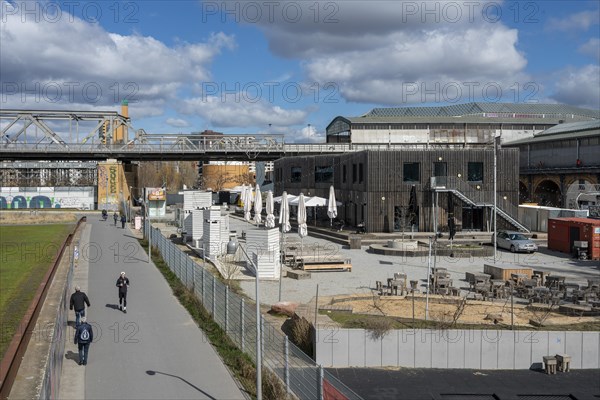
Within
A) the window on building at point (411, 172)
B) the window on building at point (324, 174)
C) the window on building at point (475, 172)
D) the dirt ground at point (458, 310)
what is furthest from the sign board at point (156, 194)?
the dirt ground at point (458, 310)

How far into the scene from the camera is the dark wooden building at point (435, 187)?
40500mm

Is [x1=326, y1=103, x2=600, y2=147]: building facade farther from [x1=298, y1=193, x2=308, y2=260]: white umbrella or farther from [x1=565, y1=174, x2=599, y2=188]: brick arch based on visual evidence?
[x1=298, y1=193, x2=308, y2=260]: white umbrella

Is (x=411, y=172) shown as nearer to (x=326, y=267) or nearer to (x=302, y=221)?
(x=302, y=221)

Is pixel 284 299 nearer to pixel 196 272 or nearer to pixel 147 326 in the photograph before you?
pixel 196 272

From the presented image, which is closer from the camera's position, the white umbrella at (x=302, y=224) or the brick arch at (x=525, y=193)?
the white umbrella at (x=302, y=224)

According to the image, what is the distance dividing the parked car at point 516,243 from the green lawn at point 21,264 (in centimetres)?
2275

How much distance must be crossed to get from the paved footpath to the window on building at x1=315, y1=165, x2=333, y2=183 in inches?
1113

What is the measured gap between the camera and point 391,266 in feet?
92.2

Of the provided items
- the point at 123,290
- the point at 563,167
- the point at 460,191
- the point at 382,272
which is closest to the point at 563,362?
the point at 123,290

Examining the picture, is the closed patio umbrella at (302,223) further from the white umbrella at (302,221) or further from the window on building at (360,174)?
the window on building at (360,174)

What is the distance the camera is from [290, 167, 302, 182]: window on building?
182ft

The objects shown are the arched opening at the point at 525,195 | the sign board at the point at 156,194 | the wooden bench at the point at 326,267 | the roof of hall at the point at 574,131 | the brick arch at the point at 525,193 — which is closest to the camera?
the wooden bench at the point at 326,267

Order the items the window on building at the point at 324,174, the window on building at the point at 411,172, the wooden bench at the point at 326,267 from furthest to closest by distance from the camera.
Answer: the window on building at the point at 324,174
the window on building at the point at 411,172
the wooden bench at the point at 326,267

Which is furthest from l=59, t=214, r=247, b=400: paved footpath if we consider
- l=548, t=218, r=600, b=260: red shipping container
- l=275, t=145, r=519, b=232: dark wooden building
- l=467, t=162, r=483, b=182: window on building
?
l=467, t=162, r=483, b=182: window on building
